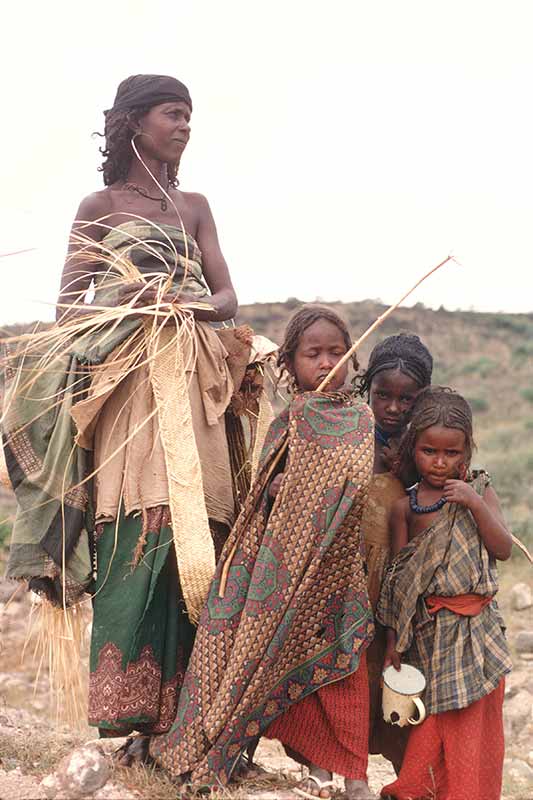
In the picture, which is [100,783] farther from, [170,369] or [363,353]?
[363,353]

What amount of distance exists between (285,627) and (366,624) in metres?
0.35

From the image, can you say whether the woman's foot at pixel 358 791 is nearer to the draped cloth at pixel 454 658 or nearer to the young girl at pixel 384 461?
the draped cloth at pixel 454 658

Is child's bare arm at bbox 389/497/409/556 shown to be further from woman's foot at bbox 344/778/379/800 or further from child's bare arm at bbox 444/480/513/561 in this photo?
woman's foot at bbox 344/778/379/800

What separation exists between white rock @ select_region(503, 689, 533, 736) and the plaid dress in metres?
3.70

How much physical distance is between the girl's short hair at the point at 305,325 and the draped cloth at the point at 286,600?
231 millimetres

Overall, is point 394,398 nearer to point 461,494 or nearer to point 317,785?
point 461,494

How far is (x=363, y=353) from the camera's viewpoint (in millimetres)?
19281

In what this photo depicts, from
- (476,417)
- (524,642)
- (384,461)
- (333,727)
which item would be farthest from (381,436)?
(476,417)

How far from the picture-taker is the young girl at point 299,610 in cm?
343

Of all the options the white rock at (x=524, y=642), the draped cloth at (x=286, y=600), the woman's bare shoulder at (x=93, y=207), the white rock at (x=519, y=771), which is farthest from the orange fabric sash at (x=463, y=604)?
the white rock at (x=524, y=642)

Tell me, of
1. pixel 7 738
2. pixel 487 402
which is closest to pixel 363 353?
pixel 487 402

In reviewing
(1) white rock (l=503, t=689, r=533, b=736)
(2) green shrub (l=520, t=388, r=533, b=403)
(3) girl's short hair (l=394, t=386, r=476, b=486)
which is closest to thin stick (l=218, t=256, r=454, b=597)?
(3) girl's short hair (l=394, t=386, r=476, b=486)

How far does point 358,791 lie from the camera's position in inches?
137

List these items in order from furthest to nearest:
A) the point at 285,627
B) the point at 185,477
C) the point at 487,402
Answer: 1. the point at 487,402
2. the point at 185,477
3. the point at 285,627
